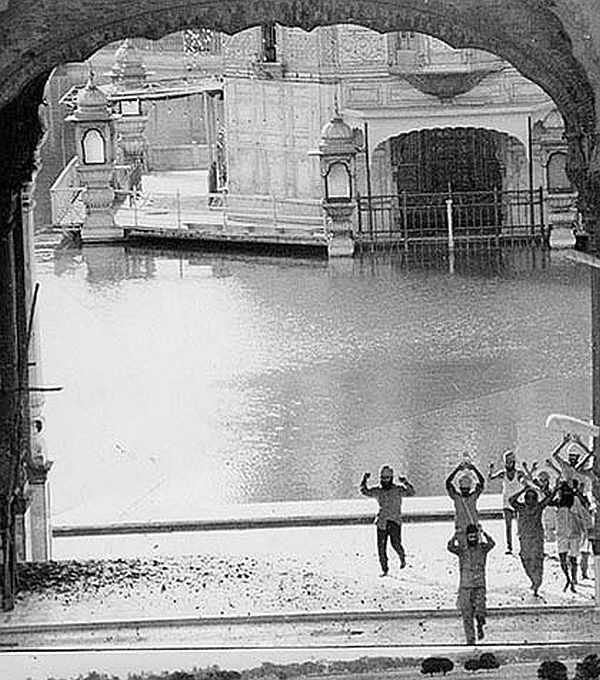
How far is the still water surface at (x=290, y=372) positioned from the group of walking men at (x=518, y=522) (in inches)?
93.4

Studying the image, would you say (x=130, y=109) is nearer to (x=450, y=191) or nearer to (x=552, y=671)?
(x=450, y=191)

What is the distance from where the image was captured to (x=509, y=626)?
8.92 meters

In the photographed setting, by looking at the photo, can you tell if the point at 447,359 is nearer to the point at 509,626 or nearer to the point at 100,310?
the point at 100,310

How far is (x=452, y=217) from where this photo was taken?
26109 mm

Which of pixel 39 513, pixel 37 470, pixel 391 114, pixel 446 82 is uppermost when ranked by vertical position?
pixel 446 82

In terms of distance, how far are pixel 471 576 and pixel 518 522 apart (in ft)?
3.30

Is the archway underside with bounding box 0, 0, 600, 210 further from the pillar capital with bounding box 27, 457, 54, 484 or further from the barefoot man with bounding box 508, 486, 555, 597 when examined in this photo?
the pillar capital with bounding box 27, 457, 54, 484

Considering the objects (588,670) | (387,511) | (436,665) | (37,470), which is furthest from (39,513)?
(588,670)

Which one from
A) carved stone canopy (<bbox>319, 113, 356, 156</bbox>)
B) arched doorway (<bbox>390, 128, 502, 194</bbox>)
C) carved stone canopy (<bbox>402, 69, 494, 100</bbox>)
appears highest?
carved stone canopy (<bbox>402, 69, 494, 100</bbox>)

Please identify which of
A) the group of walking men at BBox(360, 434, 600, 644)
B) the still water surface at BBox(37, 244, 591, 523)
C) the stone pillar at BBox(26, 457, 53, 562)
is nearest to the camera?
the group of walking men at BBox(360, 434, 600, 644)

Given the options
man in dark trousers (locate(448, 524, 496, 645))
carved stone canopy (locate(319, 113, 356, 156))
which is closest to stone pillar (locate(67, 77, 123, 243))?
carved stone canopy (locate(319, 113, 356, 156))

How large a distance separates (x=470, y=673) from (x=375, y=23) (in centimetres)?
314

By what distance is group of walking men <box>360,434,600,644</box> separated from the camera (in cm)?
898

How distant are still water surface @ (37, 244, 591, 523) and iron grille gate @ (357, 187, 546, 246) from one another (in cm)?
112
